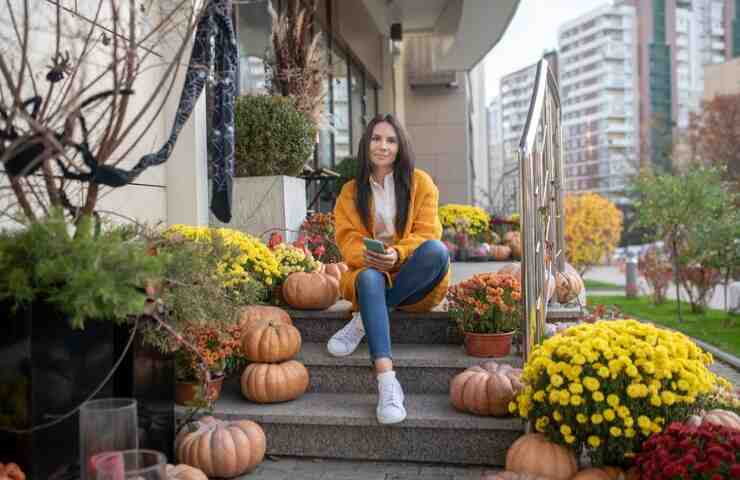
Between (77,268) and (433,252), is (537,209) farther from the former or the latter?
(77,268)

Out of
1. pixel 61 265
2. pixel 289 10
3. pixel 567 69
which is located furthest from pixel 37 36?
pixel 567 69

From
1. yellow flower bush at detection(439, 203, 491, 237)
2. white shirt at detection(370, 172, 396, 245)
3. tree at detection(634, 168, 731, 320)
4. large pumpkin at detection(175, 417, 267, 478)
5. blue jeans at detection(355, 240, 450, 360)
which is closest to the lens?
large pumpkin at detection(175, 417, 267, 478)

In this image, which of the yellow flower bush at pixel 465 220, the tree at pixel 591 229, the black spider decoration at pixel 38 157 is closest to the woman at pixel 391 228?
the black spider decoration at pixel 38 157

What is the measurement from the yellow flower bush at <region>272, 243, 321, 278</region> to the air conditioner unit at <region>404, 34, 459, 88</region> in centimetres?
1036

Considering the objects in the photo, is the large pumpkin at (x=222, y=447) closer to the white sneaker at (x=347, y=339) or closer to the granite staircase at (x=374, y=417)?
the granite staircase at (x=374, y=417)

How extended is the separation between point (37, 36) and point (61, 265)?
6.22 ft

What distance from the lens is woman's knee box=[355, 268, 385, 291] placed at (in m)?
3.23

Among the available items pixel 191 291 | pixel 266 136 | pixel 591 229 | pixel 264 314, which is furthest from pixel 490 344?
pixel 591 229

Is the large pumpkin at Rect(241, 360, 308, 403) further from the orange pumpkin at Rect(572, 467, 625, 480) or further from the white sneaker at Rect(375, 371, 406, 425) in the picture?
the orange pumpkin at Rect(572, 467, 625, 480)

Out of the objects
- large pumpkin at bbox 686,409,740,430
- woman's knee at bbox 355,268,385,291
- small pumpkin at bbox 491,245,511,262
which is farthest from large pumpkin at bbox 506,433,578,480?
small pumpkin at bbox 491,245,511,262

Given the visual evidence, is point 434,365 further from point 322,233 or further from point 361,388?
point 322,233

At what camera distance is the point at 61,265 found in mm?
1791

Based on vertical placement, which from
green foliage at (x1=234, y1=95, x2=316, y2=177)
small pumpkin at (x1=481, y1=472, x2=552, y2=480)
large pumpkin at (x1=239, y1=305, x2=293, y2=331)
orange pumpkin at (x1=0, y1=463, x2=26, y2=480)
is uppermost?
green foliage at (x1=234, y1=95, x2=316, y2=177)

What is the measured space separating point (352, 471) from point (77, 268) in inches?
65.4
